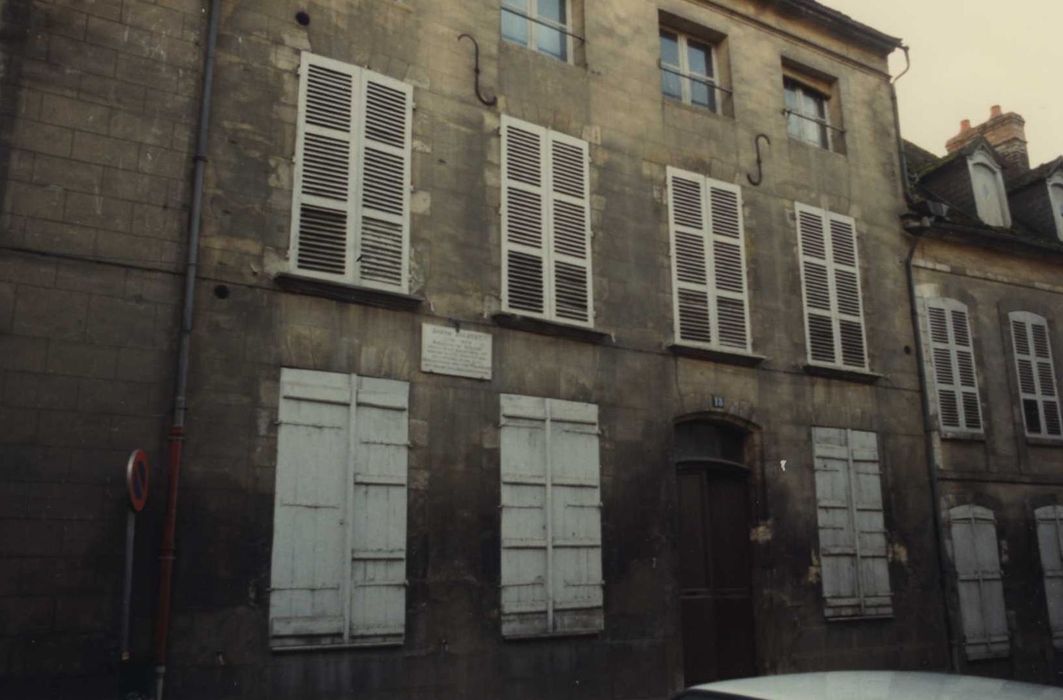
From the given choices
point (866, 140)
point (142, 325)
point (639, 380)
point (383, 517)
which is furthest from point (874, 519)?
point (142, 325)

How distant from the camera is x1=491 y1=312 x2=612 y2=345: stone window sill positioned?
9555mm

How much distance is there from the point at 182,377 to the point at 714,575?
637cm

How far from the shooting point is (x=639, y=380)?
413 inches

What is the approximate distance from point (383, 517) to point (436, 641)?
1245 millimetres

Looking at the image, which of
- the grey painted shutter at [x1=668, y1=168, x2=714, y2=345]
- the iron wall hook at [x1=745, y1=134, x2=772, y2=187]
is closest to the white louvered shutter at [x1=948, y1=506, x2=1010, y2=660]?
the grey painted shutter at [x1=668, y1=168, x2=714, y2=345]

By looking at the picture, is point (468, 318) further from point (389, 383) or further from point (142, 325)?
point (142, 325)

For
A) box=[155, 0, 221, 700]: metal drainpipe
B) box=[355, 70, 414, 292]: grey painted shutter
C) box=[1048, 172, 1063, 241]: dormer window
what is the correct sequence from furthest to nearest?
box=[1048, 172, 1063, 241]: dormer window → box=[355, 70, 414, 292]: grey painted shutter → box=[155, 0, 221, 700]: metal drainpipe

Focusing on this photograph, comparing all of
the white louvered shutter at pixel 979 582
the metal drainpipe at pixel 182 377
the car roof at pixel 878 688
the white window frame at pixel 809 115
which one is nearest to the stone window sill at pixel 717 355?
the white window frame at pixel 809 115

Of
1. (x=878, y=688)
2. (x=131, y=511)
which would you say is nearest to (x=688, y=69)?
(x=131, y=511)

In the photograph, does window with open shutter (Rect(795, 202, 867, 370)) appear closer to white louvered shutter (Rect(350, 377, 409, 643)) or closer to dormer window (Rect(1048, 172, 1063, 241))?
dormer window (Rect(1048, 172, 1063, 241))

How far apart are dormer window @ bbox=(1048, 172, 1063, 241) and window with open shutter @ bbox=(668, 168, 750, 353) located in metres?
7.96

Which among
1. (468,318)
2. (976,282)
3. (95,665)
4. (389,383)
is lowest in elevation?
(95,665)

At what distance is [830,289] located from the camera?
12.6 metres

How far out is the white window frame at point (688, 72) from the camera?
12.2 m
